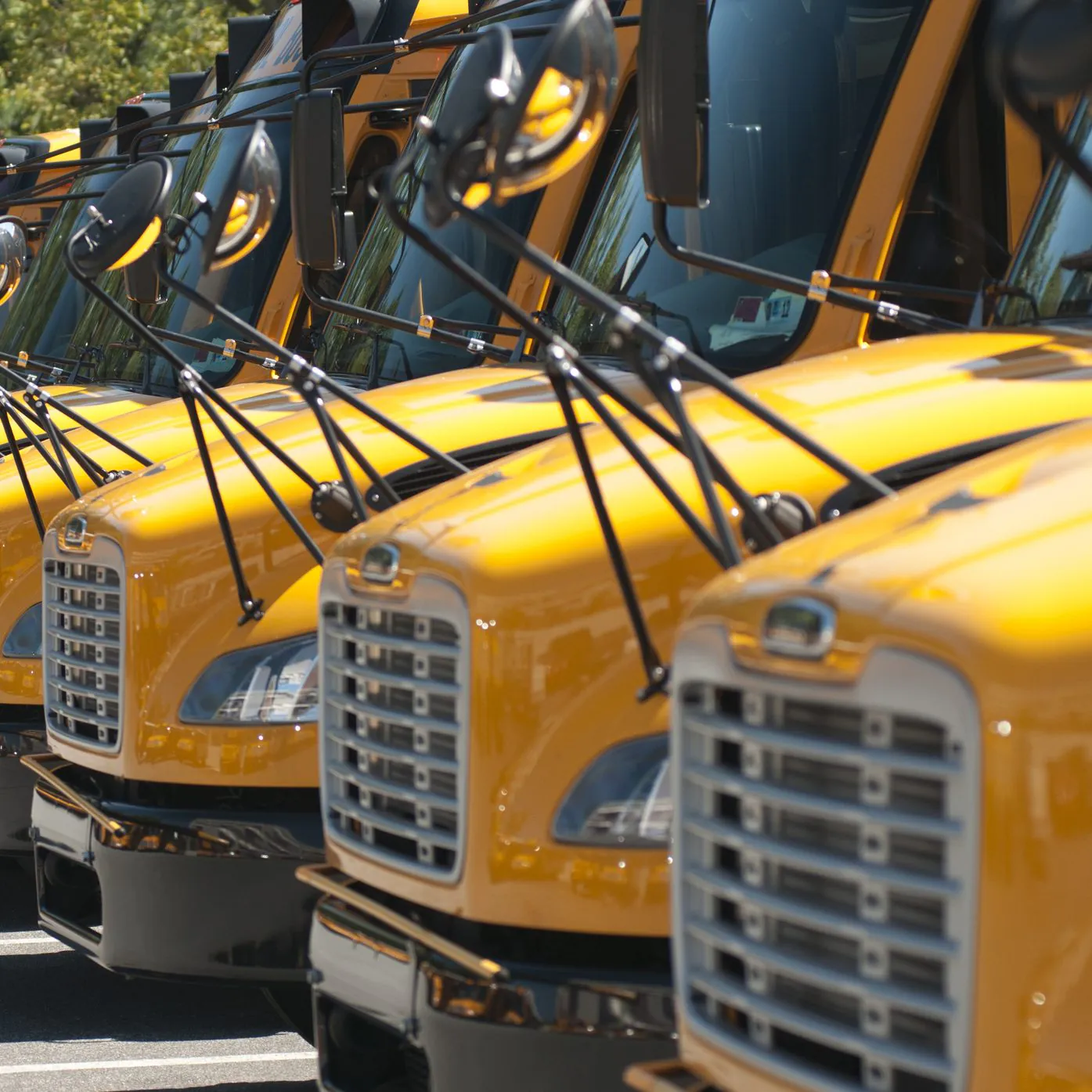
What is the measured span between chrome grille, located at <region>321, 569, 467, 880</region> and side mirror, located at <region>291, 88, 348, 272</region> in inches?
90.0

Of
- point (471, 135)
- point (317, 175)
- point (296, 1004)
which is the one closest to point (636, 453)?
point (471, 135)

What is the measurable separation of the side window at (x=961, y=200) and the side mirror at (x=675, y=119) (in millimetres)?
1256

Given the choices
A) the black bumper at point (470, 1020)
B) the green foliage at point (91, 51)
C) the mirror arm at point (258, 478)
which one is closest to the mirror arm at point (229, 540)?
the mirror arm at point (258, 478)

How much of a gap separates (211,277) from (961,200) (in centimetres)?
406

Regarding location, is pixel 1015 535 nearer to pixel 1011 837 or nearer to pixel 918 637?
pixel 918 637

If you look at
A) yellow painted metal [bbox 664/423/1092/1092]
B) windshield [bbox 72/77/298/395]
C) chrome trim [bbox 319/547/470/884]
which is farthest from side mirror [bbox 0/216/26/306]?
yellow painted metal [bbox 664/423/1092/1092]

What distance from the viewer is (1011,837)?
2393mm

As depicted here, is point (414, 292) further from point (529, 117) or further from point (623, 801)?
point (529, 117)

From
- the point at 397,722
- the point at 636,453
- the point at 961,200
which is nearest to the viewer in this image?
the point at 636,453

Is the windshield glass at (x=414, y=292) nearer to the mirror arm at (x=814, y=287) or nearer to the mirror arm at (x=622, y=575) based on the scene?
the mirror arm at (x=814, y=287)

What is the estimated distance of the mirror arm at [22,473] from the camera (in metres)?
6.88

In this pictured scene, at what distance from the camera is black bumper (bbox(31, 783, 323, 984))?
4984 mm

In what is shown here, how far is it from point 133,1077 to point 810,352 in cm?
259

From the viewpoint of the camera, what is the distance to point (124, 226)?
5172 mm
